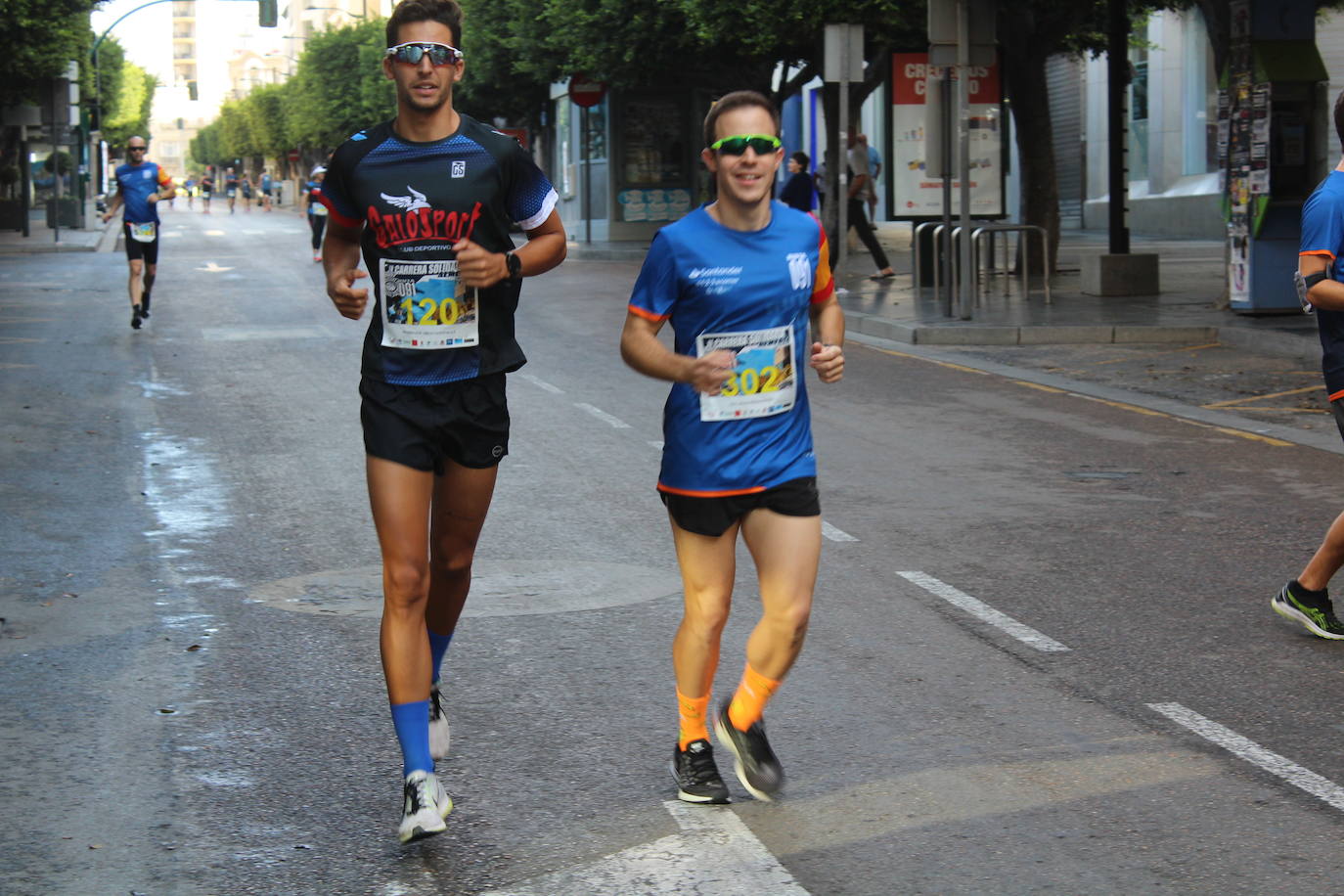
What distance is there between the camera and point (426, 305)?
4.57 meters

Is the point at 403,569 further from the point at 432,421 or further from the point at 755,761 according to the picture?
the point at 755,761

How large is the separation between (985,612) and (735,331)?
2.64m

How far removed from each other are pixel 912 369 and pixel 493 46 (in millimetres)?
38034

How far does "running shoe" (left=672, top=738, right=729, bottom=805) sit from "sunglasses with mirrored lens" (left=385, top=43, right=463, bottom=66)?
1785mm

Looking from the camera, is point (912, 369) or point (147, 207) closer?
point (912, 369)

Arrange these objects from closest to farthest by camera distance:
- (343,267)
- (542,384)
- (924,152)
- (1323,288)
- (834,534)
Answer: (343,267) → (1323,288) → (834,534) → (542,384) → (924,152)

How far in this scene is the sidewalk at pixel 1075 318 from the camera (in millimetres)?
17062

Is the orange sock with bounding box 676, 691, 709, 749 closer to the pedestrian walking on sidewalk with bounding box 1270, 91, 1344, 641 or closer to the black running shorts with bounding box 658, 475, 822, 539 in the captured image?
the black running shorts with bounding box 658, 475, 822, 539

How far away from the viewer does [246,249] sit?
3981cm

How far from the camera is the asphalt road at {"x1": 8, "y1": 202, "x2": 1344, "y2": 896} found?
4324 millimetres

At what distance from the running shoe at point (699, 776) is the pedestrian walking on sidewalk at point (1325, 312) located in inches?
108

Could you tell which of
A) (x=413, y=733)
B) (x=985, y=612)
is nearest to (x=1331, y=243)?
(x=985, y=612)

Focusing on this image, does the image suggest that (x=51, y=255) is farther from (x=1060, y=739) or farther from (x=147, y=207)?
(x=1060, y=739)

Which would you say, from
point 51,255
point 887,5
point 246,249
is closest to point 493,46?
point 246,249
